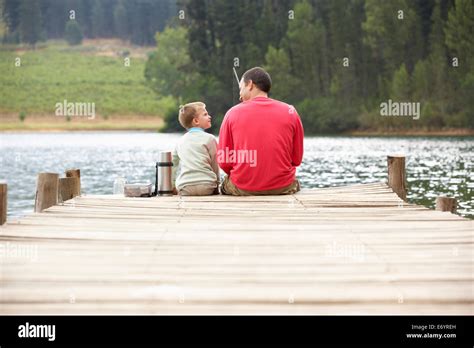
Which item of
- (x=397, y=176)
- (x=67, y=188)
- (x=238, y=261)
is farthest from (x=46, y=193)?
(x=238, y=261)

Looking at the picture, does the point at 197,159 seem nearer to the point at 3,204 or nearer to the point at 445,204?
the point at 3,204

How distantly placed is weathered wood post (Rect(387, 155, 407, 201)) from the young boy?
1.86 meters

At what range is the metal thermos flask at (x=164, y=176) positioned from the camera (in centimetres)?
751

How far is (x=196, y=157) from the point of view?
6.89 metres

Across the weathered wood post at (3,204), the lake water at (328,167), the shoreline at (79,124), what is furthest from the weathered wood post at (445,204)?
the shoreline at (79,124)

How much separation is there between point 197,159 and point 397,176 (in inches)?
85.8

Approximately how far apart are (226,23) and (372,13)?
10.5 metres

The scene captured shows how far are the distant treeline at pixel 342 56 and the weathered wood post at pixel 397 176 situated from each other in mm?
43331

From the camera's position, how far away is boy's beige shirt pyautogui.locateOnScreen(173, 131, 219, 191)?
689 cm

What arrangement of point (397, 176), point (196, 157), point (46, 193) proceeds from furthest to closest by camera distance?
1. point (397, 176)
2. point (46, 193)
3. point (196, 157)

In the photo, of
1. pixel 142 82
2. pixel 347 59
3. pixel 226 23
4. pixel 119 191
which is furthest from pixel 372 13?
pixel 119 191

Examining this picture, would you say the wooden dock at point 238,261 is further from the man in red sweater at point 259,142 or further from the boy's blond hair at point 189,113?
the boy's blond hair at point 189,113
